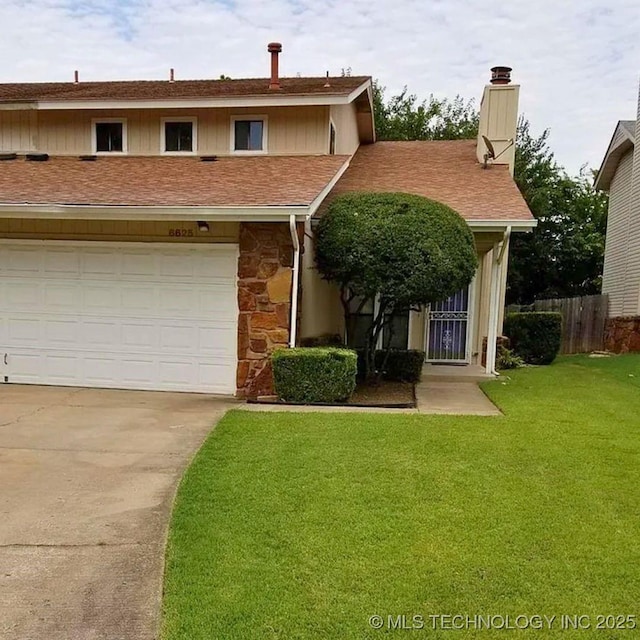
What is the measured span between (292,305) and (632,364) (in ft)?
29.2

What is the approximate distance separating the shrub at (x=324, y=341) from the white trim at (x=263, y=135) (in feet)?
11.9

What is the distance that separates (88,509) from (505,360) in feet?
32.8

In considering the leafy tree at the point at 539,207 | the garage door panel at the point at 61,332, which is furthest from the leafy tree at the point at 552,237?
the garage door panel at the point at 61,332

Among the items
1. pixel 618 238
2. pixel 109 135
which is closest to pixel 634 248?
pixel 618 238

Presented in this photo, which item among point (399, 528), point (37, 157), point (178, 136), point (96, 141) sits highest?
point (178, 136)

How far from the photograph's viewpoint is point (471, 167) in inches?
516

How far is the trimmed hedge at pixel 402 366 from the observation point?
10109 mm

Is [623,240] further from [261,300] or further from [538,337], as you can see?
[261,300]

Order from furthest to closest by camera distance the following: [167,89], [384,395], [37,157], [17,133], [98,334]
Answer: [167,89], [17,133], [37,157], [98,334], [384,395]

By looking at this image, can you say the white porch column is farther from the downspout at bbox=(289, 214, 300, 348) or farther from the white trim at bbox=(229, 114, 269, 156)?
the white trim at bbox=(229, 114, 269, 156)

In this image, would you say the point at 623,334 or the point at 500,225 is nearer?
the point at 500,225

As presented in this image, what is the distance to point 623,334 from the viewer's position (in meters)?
16.3

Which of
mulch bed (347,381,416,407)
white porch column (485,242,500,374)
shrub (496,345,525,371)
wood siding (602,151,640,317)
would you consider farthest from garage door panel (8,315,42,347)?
wood siding (602,151,640,317)

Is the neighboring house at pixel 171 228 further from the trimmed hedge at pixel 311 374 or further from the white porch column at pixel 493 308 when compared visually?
the trimmed hedge at pixel 311 374
